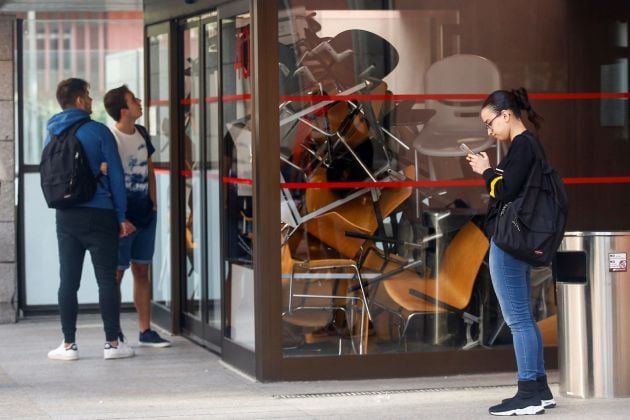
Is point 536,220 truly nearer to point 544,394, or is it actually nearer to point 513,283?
point 513,283

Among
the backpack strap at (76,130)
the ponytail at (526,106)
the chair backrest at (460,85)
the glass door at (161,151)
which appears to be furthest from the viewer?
the glass door at (161,151)

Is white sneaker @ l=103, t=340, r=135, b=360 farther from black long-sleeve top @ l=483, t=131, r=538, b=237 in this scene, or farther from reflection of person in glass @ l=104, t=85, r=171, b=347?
black long-sleeve top @ l=483, t=131, r=538, b=237

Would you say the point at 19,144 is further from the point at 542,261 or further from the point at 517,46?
the point at 542,261

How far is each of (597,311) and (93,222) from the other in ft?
11.4

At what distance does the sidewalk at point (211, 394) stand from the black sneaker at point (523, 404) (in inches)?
3.2

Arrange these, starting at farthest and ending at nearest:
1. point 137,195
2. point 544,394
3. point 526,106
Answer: point 137,195, point 526,106, point 544,394

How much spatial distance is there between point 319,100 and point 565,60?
Result: 162 centimetres

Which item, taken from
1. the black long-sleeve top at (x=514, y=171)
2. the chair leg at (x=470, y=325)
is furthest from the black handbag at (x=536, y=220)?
the chair leg at (x=470, y=325)

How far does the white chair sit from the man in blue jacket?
7.07 feet

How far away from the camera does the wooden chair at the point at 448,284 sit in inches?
342

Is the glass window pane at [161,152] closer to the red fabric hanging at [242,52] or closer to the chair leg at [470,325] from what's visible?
the red fabric hanging at [242,52]

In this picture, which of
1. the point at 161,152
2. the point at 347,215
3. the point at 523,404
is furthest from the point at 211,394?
the point at 161,152

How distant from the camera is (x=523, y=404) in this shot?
7406mm

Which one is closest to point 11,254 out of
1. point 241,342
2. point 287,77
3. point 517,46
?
point 241,342
